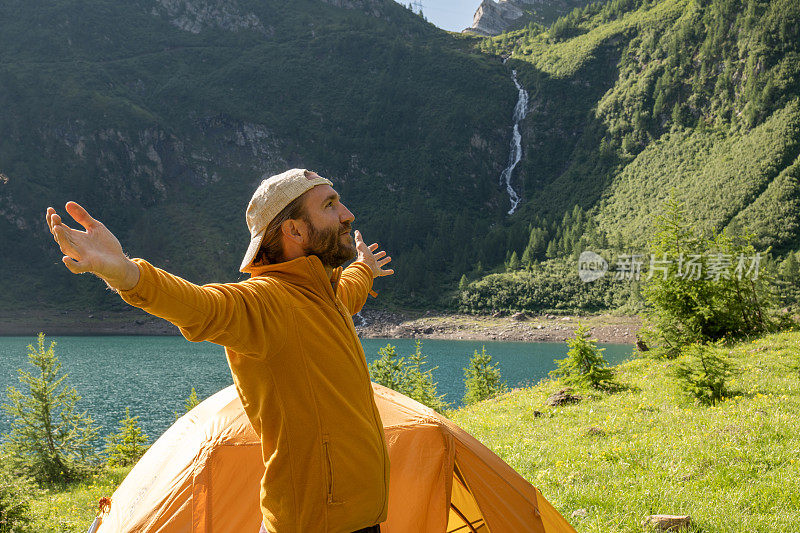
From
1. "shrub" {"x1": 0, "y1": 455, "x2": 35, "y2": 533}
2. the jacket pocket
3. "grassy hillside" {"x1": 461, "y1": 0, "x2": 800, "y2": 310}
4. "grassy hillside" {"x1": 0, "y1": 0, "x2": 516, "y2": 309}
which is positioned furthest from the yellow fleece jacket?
"grassy hillside" {"x1": 0, "y1": 0, "x2": 516, "y2": 309}

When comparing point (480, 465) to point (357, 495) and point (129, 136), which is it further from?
point (129, 136)

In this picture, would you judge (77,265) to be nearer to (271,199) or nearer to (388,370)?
(271,199)

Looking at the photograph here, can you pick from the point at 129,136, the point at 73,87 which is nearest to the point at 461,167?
the point at 129,136

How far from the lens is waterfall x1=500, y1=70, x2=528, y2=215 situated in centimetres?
15138

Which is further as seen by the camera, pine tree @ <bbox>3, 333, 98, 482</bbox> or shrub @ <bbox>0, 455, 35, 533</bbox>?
pine tree @ <bbox>3, 333, 98, 482</bbox>

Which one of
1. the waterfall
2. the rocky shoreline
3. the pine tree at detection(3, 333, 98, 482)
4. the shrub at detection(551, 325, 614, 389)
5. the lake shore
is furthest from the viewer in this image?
the waterfall

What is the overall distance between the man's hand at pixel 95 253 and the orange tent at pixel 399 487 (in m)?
3.45

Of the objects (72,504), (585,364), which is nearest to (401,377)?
(585,364)

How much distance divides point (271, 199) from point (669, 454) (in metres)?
7.29

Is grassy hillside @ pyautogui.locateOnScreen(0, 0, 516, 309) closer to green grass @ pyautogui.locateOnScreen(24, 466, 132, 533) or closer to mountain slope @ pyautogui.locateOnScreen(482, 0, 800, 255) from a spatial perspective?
mountain slope @ pyautogui.locateOnScreen(482, 0, 800, 255)

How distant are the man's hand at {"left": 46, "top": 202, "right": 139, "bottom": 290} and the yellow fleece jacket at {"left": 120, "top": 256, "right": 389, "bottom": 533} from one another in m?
0.35

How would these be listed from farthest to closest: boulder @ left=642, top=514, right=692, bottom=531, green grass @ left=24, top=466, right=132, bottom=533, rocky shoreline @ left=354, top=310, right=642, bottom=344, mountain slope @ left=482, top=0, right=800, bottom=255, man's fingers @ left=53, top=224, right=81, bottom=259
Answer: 1. mountain slope @ left=482, top=0, right=800, bottom=255
2. rocky shoreline @ left=354, top=310, right=642, bottom=344
3. green grass @ left=24, top=466, right=132, bottom=533
4. boulder @ left=642, top=514, right=692, bottom=531
5. man's fingers @ left=53, top=224, right=81, bottom=259

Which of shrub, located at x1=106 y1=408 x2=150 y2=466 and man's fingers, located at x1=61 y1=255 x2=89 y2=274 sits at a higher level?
man's fingers, located at x1=61 y1=255 x2=89 y2=274

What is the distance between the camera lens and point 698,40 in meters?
125
